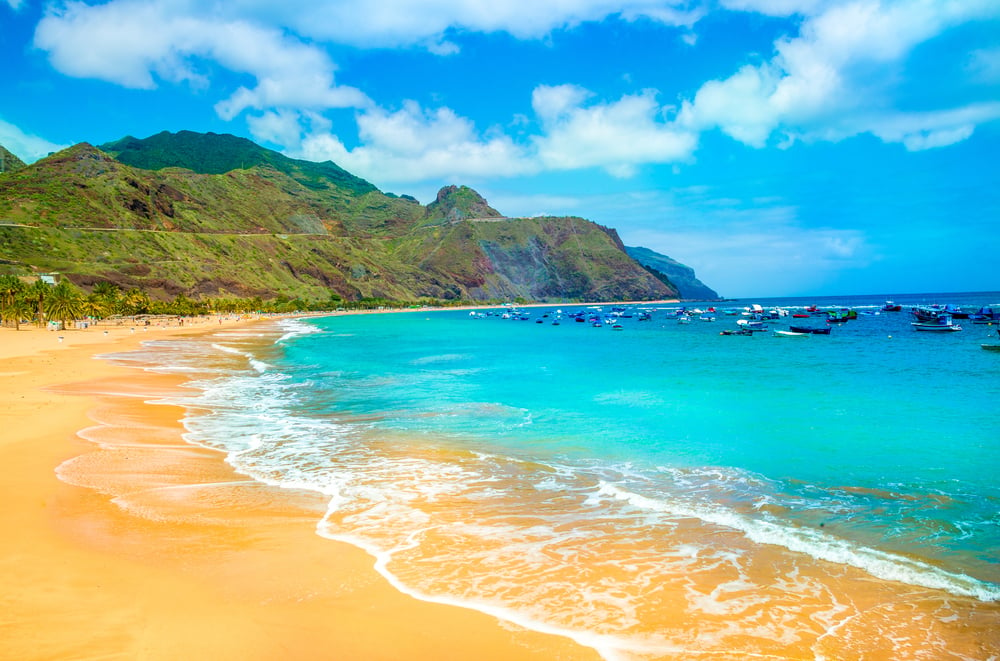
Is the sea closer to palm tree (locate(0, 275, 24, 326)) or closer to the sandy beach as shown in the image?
the sandy beach

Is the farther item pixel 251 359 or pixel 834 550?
pixel 251 359

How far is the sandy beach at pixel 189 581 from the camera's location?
238 inches

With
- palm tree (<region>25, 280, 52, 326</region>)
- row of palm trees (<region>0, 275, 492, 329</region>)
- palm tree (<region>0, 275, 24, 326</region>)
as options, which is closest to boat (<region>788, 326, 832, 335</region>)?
row of palm trees (<region>0, 275, 492, 329</region>)

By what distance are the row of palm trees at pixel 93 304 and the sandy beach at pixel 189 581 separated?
7501 centimetres

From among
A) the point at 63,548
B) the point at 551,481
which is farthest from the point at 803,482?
the point at 63,548

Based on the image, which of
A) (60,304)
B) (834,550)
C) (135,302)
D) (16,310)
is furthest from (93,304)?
(834,550)

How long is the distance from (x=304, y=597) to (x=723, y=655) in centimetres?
491

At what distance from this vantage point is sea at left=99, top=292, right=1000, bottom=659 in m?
6.94

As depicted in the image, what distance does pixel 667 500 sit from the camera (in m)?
11.8

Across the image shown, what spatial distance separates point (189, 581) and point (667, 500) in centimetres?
865

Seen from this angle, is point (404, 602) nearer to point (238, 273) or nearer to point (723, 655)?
point (723, 655)

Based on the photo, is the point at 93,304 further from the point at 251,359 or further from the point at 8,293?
the point at 251,359

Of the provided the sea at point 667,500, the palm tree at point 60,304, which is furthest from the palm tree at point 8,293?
the sea at point 667,500

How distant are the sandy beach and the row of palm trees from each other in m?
75.0
